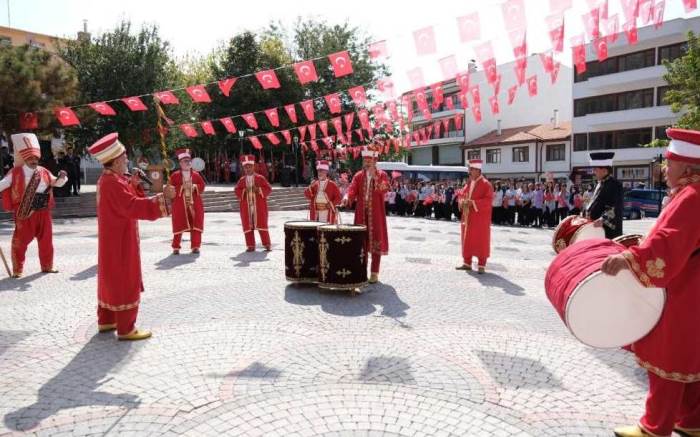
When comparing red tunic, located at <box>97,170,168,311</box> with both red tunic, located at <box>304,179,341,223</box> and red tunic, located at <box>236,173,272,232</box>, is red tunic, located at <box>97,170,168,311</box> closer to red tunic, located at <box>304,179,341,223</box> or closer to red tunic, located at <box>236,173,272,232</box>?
red tunic, located at <box>304,179,341,223</box>

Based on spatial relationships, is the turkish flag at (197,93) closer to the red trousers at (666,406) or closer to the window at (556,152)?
the red trousers at (666,406)

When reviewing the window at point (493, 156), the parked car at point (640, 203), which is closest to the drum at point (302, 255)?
the parked car at point (640, 203)

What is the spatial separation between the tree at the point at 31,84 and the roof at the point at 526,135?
36.1 metres

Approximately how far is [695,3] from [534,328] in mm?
7844

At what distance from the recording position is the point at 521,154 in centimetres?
4597

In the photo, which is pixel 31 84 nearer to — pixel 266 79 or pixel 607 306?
pixel 266 79

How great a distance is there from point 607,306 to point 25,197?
28.2ft

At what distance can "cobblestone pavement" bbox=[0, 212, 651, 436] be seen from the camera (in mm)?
3574

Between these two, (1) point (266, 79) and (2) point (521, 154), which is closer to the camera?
(1) point (266, 79)

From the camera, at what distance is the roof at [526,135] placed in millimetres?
43906

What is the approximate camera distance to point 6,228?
51.7 ft

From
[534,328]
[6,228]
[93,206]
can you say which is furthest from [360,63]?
[534,328]

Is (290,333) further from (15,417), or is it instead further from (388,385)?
(15,417)

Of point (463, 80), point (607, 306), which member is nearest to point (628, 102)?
point (463, 80)
